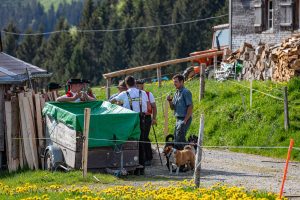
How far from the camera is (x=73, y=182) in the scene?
16.3 m

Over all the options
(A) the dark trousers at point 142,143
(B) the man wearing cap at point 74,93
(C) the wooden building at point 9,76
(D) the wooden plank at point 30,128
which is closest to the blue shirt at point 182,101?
(A) the dark trousers at point 142,143

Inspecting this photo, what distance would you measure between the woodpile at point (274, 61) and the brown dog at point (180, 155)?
955 centimetres

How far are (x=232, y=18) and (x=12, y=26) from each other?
76.7m

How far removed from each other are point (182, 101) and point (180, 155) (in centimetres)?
118

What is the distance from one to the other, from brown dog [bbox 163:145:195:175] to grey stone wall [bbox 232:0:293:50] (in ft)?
55.5

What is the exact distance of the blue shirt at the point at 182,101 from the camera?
18000mm

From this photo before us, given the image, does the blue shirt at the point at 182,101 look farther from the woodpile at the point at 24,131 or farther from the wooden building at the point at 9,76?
the wooden building at the point at 9,76

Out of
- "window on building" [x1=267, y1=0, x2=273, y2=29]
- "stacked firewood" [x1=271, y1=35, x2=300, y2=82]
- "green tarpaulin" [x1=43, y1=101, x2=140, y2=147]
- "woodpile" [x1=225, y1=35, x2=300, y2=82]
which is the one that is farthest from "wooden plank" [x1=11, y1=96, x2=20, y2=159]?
"window on building" [x1=267, y1=0, x2=273, y2=29]

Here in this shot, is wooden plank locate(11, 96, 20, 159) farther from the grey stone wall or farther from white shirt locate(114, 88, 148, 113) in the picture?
the grey stone wall

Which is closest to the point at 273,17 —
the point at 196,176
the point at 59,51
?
the point at 196,176

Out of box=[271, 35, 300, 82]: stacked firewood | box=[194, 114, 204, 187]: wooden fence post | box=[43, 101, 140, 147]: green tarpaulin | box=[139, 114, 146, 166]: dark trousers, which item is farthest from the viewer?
box=[271, 35, 300, 82]: stacked firewood

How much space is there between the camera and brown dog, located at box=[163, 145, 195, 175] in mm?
17578

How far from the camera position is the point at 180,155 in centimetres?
1758

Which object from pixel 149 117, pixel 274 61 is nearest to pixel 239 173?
pixel 149 117
